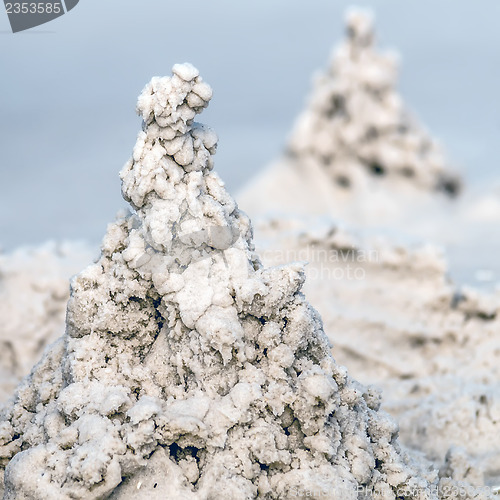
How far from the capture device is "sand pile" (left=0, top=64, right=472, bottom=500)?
6.89ft

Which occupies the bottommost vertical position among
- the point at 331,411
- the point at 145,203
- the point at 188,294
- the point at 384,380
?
the point at 384,380

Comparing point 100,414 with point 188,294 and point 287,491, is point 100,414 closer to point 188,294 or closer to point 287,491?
point 188,294

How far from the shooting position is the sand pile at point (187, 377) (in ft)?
6.89

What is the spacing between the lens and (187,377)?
7.53 ft

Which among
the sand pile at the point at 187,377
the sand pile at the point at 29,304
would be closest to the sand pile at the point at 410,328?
the sand pile at the point at 187,377

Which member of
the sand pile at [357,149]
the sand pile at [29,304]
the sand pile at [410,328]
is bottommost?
the sand pile at [410,328]

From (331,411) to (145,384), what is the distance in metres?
0.59

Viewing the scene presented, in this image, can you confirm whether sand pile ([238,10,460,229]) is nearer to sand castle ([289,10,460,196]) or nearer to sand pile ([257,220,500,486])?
sand castle ([289,10,460,196])

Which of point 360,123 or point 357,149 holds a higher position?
point 360,123

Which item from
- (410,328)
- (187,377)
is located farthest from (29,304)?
(187,377)

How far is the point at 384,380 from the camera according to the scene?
4070mm

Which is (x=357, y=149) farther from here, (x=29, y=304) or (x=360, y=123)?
(x=29, y=304)

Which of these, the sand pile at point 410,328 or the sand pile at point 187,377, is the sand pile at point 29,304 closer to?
the sand pile at point 410,328

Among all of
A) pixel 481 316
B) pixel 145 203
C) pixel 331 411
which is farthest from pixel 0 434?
pixel 481 316
